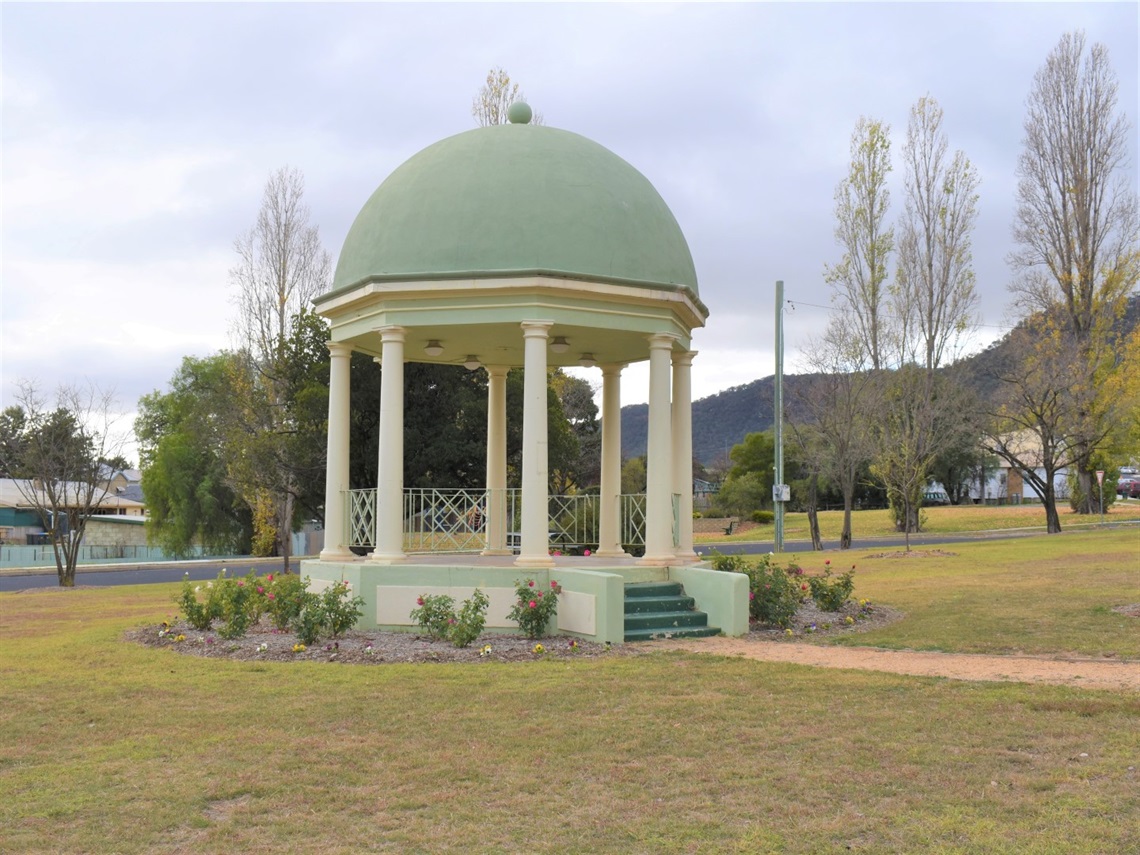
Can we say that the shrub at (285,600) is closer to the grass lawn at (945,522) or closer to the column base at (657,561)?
the column base at (657,561)

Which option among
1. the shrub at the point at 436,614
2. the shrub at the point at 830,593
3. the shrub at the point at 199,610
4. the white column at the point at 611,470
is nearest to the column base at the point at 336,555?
the shrub at the point at 199,610

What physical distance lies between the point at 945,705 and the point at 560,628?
5.98 m

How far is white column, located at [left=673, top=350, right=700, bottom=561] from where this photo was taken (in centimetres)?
1684

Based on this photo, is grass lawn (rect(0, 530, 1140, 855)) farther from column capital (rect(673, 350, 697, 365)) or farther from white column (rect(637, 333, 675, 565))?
column capital (rect(673, 350, 697, 365))

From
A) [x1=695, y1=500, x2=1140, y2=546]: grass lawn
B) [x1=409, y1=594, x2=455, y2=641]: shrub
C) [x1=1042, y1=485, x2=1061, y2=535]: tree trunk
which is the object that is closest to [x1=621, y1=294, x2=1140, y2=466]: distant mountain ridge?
[x1=695, y1=500, x2=1140, y2=546]: grass lawn

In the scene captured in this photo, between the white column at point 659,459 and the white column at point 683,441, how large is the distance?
134 cm

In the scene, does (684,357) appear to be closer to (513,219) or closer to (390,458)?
(513,219)

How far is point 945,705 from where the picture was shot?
30.2ft

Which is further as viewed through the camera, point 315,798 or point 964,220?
point 964,220

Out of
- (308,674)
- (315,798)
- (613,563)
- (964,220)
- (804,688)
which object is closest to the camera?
(315,798)

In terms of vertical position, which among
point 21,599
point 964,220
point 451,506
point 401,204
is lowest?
point 21,599

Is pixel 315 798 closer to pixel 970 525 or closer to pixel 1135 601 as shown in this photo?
pixel 1135 601

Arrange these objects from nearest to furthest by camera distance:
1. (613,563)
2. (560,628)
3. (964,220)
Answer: (560,628), (613,563), (964,220)

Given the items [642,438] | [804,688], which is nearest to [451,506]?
[804,688]
